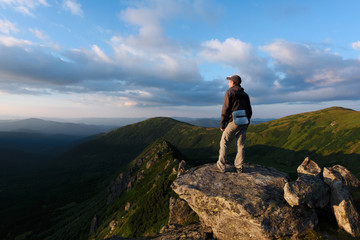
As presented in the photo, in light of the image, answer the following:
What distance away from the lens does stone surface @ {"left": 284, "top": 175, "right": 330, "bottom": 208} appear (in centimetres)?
1218

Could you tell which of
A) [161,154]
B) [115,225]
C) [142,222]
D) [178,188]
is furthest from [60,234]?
[178,188]

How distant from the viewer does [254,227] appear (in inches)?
496

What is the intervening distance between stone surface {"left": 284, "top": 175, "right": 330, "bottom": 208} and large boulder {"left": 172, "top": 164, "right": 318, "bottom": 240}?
2.45 ft

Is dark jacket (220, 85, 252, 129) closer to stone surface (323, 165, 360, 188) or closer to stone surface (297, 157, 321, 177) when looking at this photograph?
stone surface (297, 157, 321, 177)

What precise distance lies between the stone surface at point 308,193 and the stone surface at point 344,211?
524mm

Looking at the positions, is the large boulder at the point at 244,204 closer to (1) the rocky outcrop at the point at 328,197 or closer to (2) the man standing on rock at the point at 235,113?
(1) the rocky outcrop at the point at 328,197

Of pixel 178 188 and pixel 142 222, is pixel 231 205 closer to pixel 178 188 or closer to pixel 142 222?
pixel 178 188

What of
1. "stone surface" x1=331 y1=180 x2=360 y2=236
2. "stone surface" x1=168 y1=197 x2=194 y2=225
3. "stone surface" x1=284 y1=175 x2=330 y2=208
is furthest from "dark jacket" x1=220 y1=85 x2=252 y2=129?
"stone surface" x1=168 y1=197 x2=194 y2=225

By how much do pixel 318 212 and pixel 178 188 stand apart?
11371 millimetres

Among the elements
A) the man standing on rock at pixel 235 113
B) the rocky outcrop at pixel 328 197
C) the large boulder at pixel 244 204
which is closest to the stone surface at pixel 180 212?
the large boulder at pixel 244 204

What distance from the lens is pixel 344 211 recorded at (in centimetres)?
1216

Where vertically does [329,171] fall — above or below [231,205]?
above

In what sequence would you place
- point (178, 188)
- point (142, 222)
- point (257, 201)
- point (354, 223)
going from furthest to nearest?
point (142, 222) → point (178, 188) → point (257, 201) → point (354, 223)

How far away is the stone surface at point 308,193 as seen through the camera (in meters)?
12.2
